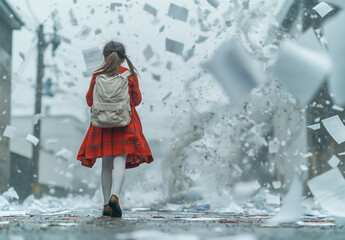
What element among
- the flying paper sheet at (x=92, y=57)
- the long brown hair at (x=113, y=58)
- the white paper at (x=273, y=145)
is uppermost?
the flying paper sheet at (x=92, y=57)

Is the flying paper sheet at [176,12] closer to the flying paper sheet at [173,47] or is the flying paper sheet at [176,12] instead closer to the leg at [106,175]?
the flying paper sheet at [173,47]

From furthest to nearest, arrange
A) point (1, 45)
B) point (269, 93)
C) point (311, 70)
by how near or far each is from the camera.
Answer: point (1, 45), point (269, 93), point (311, 70)

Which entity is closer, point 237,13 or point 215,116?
point 237,13

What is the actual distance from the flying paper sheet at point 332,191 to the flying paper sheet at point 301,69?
501 mm

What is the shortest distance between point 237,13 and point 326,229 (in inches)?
128

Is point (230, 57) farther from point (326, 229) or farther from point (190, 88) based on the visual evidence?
point (190, 88)

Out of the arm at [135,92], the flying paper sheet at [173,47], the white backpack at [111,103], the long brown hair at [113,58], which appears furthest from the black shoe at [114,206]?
the flying paper sheet at [173,47]

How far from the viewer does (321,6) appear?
3.37 meters

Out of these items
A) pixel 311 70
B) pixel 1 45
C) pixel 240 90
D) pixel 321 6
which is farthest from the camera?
pixel 1 45

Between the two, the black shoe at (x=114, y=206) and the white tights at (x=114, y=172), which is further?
the white tights at (x=114, y=172)

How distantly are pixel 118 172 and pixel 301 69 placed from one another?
1552 millimetres

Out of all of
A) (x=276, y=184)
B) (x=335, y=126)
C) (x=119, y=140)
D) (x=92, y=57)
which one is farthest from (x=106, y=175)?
(x=276, y=184)

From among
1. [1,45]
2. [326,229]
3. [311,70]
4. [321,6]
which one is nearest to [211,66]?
[311,70]

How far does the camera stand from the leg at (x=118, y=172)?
3.02 metres
